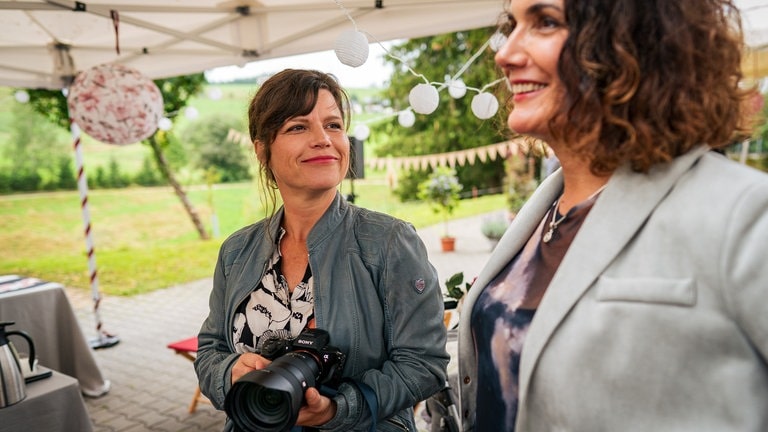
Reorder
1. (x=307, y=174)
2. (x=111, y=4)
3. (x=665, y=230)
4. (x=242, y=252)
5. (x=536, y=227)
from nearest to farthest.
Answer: (x=665, y=230)
(x=536, y=227)
(x=307, y=174)
(x=242, y=252)
(x=111, y=4)

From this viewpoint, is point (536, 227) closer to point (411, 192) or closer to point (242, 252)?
point (242, 252)

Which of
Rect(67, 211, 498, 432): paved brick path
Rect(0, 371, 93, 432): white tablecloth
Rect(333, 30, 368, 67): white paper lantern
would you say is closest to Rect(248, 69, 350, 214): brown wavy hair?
Rect(333, 30, 368, 67): white paper lantern

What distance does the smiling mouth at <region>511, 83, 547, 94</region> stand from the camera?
0.86 meters

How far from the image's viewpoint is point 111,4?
135 inches

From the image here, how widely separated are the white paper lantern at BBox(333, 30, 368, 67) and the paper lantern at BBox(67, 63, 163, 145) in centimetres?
210

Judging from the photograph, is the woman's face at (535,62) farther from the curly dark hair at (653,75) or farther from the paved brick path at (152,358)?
the paved brick path at (152,358)

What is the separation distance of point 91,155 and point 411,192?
34.2ft

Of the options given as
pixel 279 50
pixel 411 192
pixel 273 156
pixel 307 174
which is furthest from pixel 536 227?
pixel 411 192

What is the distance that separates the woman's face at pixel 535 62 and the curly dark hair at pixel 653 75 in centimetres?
2

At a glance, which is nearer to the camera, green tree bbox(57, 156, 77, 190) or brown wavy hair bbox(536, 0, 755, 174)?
brown wavy hair bbox(536, 0, 755, 174)

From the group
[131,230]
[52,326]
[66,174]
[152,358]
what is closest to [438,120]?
[131,230]

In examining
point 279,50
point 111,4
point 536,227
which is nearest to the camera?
point 536,227

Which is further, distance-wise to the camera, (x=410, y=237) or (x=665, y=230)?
(x=410, y=237)

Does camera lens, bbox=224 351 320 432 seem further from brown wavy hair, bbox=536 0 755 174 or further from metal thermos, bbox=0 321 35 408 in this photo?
metal thermos, bbox=0 321 35 408
